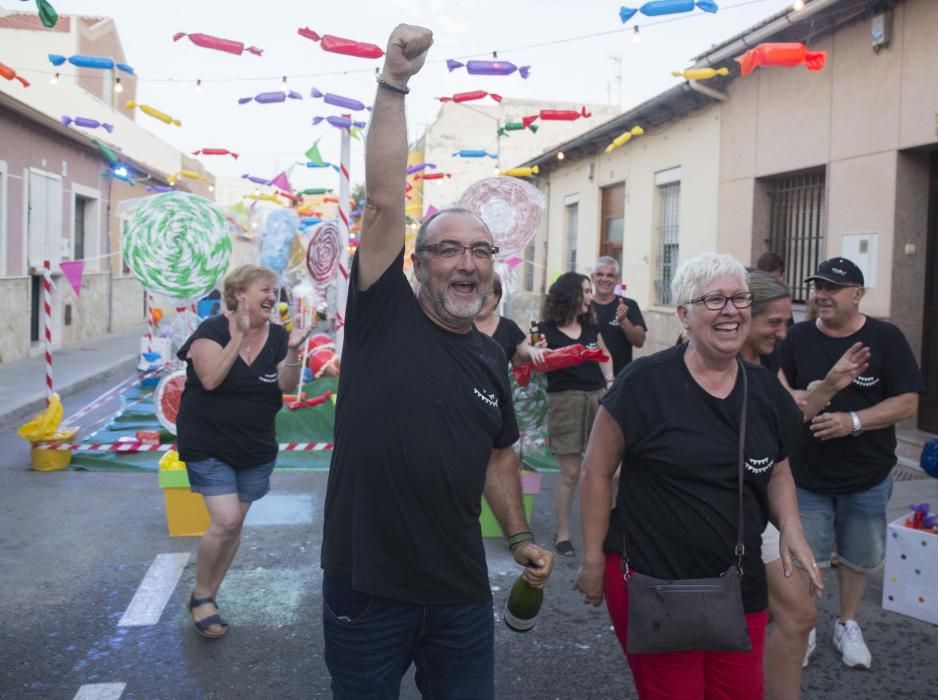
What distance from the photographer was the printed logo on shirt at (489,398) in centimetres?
254

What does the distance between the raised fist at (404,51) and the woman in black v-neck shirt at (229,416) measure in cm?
228

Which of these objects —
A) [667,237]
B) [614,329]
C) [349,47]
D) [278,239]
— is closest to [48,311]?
[349,47]

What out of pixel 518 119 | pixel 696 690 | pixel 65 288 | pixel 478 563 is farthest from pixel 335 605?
pixel 518 119

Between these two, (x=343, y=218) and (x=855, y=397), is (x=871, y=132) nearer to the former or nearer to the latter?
(x=855, y=397)

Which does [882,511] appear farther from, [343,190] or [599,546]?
[343,190]

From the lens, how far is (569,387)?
6207 millimetres

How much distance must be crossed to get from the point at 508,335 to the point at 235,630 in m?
2.66

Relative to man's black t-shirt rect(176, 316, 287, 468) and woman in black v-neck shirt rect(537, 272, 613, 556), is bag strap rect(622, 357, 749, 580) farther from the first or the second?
woman in black v-neck shirt rect(537, 272, 613, 556)

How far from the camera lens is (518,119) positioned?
35250mm

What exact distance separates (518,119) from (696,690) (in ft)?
112

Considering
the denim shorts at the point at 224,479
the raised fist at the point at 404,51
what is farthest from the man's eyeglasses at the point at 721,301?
the denim shorts at the point at 224,479

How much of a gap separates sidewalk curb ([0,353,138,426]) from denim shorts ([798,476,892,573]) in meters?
9.58

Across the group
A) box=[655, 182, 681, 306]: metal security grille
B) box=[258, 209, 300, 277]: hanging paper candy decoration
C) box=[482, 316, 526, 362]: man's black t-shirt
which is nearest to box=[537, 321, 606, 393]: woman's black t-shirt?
box=[482, 316, 526, 362]: man's black t-shirt

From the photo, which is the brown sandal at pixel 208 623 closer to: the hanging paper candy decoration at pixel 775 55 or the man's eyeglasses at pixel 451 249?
the man's eyeglasses at pixel 451 249
